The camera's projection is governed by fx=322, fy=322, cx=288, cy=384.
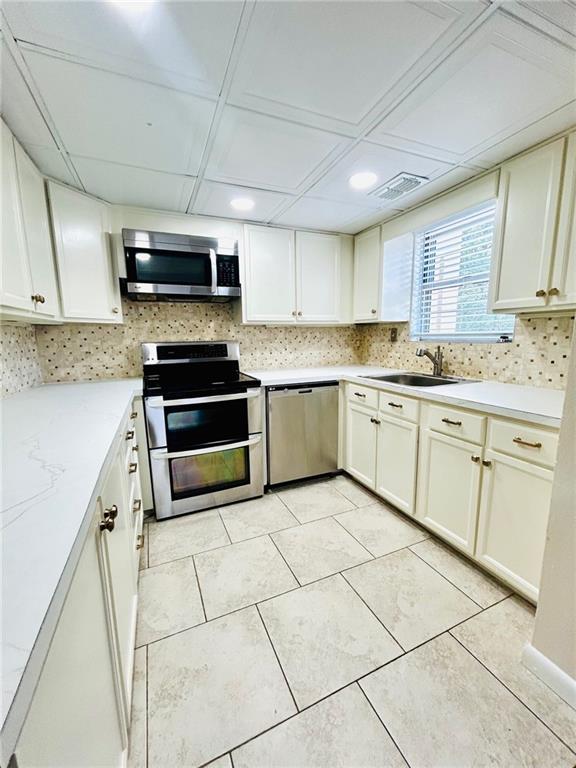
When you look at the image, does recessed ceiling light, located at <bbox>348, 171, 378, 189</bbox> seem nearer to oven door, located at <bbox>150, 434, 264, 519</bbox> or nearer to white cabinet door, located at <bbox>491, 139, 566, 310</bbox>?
white cabinet door, located at <bbox>491, 139, 566, 310</bbox>

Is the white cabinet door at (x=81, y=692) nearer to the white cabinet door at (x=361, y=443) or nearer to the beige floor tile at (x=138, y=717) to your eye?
the beige floor tile at (x=138, y=717)

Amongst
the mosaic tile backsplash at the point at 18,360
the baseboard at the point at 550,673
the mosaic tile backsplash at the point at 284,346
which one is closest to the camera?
the baseboard at the point at 550,673

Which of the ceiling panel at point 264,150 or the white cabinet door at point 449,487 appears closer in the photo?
the ceiling panel at point 264,150

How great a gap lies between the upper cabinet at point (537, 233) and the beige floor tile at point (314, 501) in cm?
168

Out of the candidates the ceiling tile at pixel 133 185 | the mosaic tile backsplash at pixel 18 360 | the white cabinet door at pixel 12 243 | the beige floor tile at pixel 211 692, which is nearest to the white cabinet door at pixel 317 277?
the ceiling tile at pixel 133 185

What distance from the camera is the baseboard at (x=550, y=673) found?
114cm

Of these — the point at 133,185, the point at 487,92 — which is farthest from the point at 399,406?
the point at 133,185

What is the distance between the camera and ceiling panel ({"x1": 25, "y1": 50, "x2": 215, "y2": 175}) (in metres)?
1.19

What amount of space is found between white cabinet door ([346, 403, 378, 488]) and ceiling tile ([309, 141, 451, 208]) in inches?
60.9

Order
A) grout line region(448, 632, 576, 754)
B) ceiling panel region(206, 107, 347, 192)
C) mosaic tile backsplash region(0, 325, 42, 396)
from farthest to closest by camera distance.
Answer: mosaic tile backsplash region(0, 325, 42, 396)
ceiling panel region(206, 107, 347, 192)
grout line region(448, 632, 576, 754)

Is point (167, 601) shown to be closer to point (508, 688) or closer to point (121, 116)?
point (508, 688)

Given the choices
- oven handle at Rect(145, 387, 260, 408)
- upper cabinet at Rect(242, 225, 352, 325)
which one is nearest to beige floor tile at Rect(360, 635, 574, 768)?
oven handle at Rect(145, 387, 260, 408)

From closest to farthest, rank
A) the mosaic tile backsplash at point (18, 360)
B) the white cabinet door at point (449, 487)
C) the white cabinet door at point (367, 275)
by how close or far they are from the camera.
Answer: the white cabinet door at point (449, 487) < the mosaic tile backsplash at point (18, 360) < the white cabinet door at point (367, 275)

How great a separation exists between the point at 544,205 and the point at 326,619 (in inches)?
89.9
